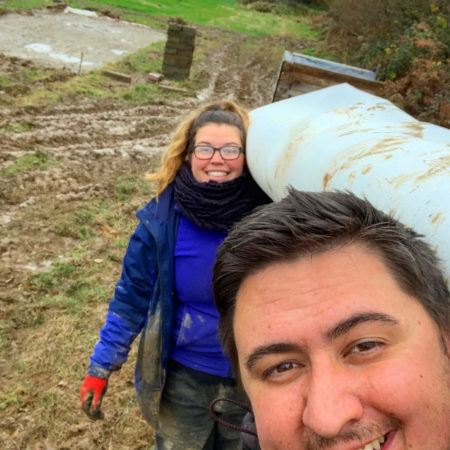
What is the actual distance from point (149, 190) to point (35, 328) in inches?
119

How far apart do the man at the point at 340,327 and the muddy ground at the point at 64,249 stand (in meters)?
2.57

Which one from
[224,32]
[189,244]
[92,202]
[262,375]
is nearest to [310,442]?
[262,375]

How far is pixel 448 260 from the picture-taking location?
3.03ft

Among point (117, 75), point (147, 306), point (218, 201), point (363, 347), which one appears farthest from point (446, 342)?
point (117, 75)

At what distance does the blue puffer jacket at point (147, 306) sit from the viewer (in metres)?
2.18

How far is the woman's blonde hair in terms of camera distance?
7.46ft

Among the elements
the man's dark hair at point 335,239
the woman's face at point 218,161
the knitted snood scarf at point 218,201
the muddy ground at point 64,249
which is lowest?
the muddy ground at point 64,249

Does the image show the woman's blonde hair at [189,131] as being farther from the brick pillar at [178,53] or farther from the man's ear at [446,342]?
the brick pillar at [178,53]

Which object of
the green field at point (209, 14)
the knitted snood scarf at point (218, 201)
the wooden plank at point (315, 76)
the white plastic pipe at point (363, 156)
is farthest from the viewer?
the green field at point (209, 14)

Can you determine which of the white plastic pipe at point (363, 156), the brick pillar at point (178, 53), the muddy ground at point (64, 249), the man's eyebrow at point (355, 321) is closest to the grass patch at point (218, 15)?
the brick pillar at point (178, 53)

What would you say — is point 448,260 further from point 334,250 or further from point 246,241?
point 246,241

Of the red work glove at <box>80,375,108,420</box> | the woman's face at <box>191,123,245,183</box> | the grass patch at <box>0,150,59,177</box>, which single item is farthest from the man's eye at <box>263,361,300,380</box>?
the grass patch at <box>0,150,59,177</box>

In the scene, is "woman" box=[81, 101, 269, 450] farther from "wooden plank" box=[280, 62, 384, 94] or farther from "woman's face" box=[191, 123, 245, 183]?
"wooden plank" box=[280, 62, 384, 94]

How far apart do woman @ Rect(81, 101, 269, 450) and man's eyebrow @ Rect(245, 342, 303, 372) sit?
3.30 feet
